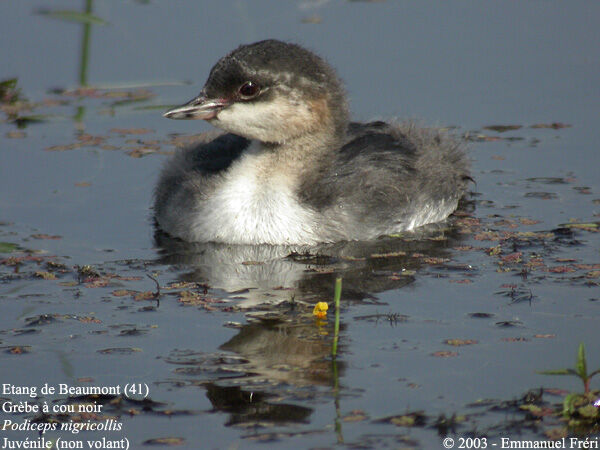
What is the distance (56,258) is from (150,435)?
334cm

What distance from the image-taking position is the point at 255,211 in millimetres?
10328

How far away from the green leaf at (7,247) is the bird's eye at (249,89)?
2.13 meters

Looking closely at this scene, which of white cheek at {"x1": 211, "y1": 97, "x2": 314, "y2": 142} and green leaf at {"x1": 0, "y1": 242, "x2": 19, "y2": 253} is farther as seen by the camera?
white cheek at {"x1": 211, "y1": 97, "x2": 314, "y2": 142}

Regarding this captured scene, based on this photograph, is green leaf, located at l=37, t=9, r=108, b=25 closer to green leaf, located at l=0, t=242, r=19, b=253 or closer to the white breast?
the white breast

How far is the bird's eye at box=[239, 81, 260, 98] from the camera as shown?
1024cm

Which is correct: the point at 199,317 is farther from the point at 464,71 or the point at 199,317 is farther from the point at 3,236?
the point at 464,71

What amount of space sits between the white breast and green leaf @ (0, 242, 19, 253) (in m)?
1.44

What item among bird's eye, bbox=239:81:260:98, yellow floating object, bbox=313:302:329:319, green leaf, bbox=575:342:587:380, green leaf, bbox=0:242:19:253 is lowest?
green leaf, bbox=575:342:587:380

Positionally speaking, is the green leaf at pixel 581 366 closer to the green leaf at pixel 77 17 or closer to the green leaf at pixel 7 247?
the green leaf at pixel 7 247

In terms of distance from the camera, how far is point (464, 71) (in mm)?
13945

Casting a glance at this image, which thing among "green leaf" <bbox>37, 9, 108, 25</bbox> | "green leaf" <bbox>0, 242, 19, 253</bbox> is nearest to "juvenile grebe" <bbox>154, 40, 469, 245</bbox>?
"green leaf" <bbox>0, 242, 19, 253</bbox>

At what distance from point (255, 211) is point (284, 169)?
42cm

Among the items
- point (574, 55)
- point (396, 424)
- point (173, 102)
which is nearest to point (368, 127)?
point (173, 102)

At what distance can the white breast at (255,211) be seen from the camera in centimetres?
1028
